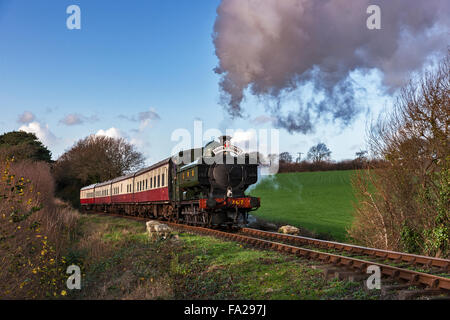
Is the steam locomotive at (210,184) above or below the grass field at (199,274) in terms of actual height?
above

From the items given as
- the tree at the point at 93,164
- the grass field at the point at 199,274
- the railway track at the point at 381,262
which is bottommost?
the grass field at the point at 199,274

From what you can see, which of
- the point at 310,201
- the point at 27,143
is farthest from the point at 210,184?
the point at 27,143

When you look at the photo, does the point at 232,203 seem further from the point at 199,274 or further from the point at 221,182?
the point at 199,274

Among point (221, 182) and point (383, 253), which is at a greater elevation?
point (221, 182)

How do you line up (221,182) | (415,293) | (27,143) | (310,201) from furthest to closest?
(27,143) < (310,201) < (221,182) < (415,293)

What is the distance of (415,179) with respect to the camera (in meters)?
11.9

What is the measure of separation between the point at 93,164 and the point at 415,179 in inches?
1955

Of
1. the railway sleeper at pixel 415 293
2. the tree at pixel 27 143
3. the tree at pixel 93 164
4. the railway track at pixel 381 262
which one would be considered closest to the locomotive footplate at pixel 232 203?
the railway track at pixel 381 262

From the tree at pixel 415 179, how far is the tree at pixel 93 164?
151ft

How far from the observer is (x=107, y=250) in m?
13.1

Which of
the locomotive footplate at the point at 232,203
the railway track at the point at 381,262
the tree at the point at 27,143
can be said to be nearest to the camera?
the railway track at the point at 381,262

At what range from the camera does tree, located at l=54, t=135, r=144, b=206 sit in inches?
2115

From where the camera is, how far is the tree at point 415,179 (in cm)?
1073

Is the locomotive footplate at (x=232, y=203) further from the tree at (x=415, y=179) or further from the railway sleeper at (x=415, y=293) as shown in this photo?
the railway sleeper at (x=415, y=293)
